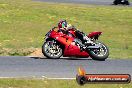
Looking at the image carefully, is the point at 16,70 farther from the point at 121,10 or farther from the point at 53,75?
the point at 121,10

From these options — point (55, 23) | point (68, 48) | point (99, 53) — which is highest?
point (68, 48)

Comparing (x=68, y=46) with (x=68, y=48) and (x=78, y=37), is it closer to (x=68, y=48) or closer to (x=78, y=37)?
(x=68, y=48)

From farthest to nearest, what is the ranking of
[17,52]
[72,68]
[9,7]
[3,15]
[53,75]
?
1. [9,7]
2. [3,15]
3. [17,52]
4. [72,68]
5. [53,75]

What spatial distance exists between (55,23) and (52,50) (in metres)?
15.9

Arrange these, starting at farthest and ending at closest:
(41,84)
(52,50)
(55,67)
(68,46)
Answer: (68,46), (52,50), (55,67), (41,84)

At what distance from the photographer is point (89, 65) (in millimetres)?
16688

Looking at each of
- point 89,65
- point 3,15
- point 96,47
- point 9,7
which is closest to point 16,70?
point 89,65

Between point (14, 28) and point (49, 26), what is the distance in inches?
118

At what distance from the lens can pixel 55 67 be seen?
52.2 feet

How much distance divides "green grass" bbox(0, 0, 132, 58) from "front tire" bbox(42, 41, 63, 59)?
8.77 feet

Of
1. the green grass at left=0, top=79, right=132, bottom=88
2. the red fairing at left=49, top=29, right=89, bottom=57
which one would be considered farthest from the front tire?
the green grass at left=0, top=79, right=132, bottom=88

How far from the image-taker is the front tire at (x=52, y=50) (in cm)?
1791

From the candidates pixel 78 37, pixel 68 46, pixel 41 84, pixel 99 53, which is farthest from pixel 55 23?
pixel 41 84

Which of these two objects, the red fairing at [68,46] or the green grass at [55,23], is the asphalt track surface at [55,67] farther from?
the green grass at [55,23]
